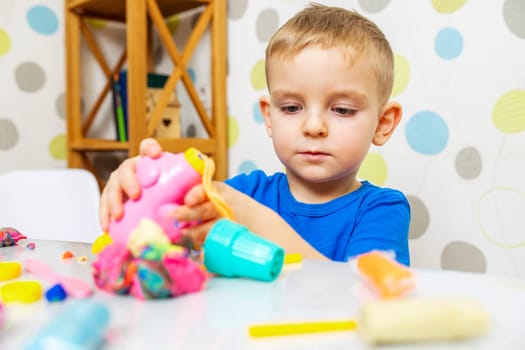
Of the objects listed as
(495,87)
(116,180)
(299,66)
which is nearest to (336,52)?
(299,66)

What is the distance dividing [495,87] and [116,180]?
91 cm

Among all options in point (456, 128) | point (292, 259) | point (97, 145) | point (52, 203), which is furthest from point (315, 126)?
point (97, 145)

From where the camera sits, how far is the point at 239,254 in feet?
1.36

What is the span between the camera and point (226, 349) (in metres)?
0.27

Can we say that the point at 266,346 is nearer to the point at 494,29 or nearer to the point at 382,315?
the point at 382,315

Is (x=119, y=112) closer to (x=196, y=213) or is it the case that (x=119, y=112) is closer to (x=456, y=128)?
(x=456, y=128)

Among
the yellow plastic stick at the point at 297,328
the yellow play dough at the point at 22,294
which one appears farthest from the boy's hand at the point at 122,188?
the yellow plastic stick at the point at 297,328

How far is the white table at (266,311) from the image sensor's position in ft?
0.92

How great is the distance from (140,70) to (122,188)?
1.16 m

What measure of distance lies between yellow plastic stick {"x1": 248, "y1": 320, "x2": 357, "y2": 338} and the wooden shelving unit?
4.36 feet

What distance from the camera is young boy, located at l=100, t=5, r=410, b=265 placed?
756 mm

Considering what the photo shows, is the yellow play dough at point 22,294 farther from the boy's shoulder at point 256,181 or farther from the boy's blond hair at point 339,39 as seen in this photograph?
the boy's shoulder at point 256,181

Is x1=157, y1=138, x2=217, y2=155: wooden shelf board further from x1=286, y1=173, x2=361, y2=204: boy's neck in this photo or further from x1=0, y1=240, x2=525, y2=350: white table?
x1=0, y1=240, x2=525, y2=350: white table

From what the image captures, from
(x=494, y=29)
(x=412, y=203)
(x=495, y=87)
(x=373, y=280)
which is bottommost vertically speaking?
(x=412, y=203)
